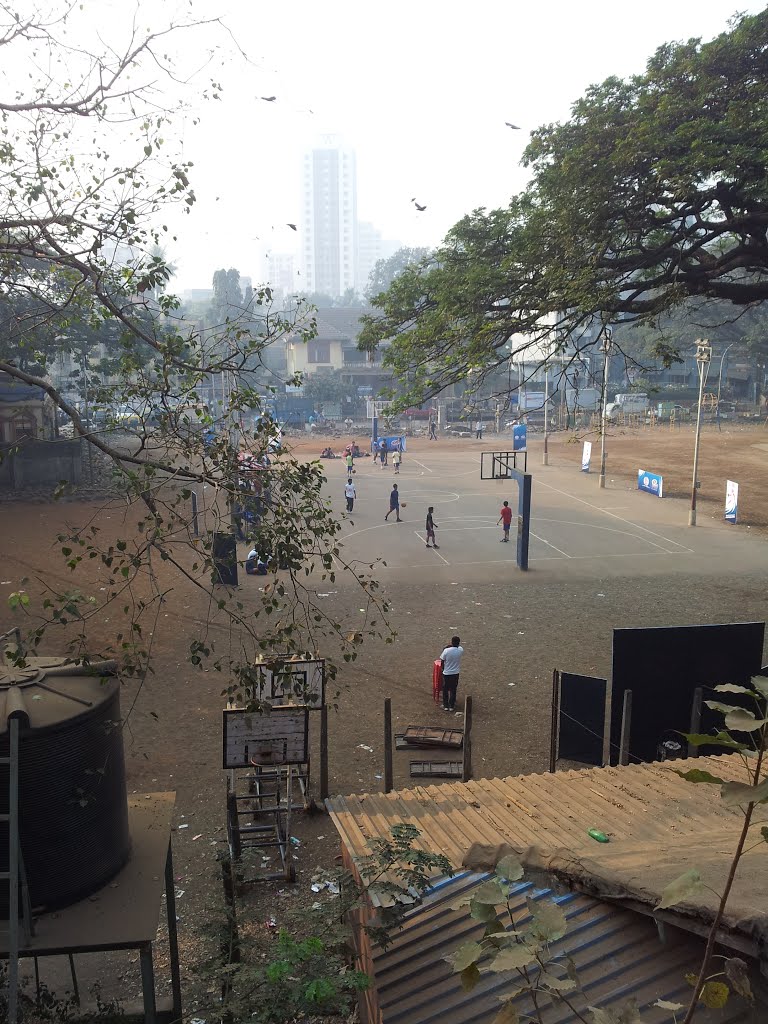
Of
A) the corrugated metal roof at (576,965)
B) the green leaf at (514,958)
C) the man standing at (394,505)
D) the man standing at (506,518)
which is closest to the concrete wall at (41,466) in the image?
the man standing at (394,505)

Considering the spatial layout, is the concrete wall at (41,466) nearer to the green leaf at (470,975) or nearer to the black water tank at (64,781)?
the black water tank at (64,781)

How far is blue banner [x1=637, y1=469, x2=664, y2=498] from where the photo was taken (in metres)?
31.2

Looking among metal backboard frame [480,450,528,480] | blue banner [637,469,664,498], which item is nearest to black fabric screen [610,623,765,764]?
metal backboard frame [480,450,528,480]

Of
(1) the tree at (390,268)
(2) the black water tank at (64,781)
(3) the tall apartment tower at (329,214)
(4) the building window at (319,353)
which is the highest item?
(3) the tall apartment tower at (329,214)

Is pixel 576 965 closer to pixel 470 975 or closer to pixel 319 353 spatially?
pixel 470 975

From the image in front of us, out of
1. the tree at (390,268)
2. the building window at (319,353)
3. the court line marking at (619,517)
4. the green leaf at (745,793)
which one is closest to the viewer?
the green leaf at (745,793)

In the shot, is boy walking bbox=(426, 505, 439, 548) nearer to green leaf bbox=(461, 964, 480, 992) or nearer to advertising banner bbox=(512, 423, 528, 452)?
advertising banner bbox=(512, 423, 528, 452)

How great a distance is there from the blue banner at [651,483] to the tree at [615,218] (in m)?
17.5

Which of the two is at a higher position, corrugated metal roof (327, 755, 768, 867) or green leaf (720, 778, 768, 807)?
green leaf (720, 778, 768, 807)

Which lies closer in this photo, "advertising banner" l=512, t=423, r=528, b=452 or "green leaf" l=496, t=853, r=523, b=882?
"green leaf" l=496, t=853, r=523, b=882

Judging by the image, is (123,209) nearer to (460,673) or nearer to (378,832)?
(378,832)

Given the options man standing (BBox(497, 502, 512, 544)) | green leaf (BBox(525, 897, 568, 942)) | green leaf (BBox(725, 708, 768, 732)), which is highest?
green leaf (BBox(725, 708, 768, 732))

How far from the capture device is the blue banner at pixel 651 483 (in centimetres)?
3125

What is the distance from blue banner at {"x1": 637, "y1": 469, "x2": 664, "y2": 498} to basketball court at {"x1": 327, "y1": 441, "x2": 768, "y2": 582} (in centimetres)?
46
